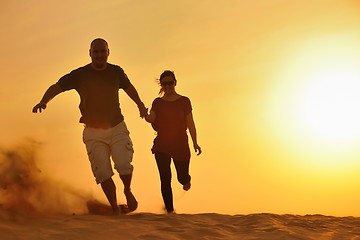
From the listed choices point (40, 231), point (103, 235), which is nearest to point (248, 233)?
point (103, 235)

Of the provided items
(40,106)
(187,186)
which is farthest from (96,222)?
(187,186)

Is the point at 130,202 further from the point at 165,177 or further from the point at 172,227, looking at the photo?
the point at 165,177

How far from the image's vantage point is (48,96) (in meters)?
6.96

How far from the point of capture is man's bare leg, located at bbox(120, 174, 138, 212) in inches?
275

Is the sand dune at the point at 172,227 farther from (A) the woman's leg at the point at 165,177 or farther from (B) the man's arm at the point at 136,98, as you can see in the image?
(B) the man's arm at the point at 136,98

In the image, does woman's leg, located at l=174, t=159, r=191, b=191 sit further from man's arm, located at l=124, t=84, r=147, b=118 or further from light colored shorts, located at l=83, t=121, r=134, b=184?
light colored shorts, located at l=83, t=121, r=134, b=184

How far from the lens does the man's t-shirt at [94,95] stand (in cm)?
703

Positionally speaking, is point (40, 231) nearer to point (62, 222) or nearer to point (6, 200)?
point (62, 222)

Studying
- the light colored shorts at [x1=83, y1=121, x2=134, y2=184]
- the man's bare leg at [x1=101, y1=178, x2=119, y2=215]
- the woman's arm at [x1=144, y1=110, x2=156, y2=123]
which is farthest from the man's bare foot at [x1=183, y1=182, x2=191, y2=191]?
the man's bare leg at [x1=101, y1=178, x2=119, y2=215]

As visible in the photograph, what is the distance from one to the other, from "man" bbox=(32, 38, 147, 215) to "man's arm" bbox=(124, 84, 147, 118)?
0.45 m

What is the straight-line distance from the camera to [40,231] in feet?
17.0

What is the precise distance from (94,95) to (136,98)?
0.79 metres

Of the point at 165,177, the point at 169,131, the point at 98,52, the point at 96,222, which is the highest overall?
the point at 98,52

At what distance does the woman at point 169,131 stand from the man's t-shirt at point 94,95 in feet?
3.16
